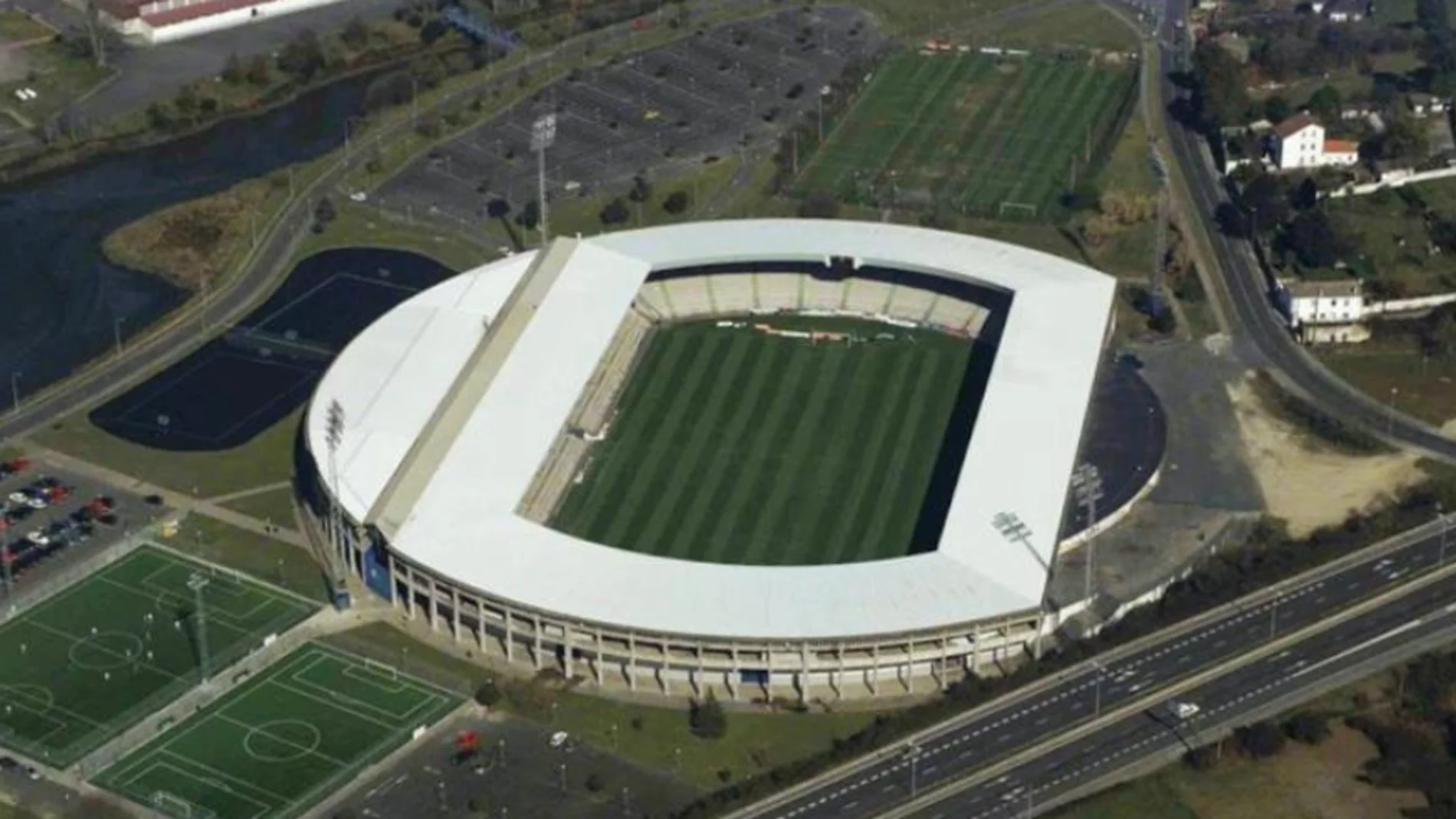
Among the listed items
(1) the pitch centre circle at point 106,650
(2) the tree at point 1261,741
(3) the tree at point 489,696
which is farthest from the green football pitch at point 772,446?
(1) the pitch centre circle at point 106,650

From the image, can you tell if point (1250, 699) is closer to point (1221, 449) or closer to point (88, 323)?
point (1221, 449)

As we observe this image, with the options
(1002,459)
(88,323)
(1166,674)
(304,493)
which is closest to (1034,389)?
(1002,459)

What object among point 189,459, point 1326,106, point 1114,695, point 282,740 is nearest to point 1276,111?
point 1326,106

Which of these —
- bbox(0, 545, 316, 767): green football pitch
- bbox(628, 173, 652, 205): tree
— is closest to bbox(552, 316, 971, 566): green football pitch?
bbox(0, 545, 316, 767): green football pitch

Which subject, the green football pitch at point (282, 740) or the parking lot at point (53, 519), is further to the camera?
the parking lot at point (53, 519)

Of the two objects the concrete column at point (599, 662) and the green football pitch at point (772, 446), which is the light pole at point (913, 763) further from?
the green football pitch at point (772, 446)

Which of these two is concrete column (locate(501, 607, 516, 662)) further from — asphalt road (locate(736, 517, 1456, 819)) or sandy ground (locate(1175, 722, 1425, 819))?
sandy ground (locate(1175, 722, 1425, 819))
